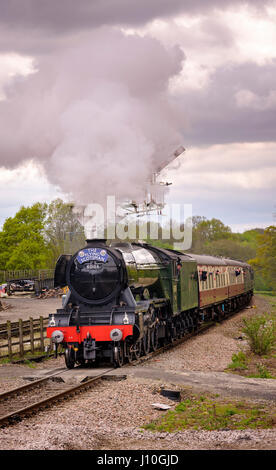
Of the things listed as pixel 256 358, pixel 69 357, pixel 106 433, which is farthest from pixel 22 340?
pixel 106 433

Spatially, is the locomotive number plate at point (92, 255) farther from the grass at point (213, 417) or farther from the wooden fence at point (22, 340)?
the grass at point (213, 417)

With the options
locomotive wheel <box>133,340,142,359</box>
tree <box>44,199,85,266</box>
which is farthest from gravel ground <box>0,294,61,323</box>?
locomotive wheel <box>133,340,142,359</box>

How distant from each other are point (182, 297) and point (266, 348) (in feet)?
11.2

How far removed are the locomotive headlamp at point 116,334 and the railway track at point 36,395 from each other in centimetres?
70

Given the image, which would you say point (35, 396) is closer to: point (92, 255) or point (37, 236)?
point (92, 255)

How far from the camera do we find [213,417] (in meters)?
8.52

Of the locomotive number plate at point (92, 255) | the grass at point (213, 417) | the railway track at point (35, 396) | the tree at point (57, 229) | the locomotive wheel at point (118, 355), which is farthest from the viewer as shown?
the tree at point (57, 229)

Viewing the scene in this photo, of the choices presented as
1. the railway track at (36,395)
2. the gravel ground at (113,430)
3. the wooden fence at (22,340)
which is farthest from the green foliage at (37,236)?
the gravel ground at (113,430)

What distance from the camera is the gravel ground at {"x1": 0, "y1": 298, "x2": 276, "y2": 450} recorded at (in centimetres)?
710

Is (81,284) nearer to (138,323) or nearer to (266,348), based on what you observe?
(138,323)

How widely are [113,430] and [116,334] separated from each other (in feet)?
15.8

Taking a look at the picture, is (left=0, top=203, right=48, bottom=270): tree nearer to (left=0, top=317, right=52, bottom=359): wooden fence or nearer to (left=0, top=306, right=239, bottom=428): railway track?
(left=0, top=317, right=52, bottom=359): wooden fence

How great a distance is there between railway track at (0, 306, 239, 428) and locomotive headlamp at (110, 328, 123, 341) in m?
0.70

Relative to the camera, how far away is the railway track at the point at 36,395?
869cm
